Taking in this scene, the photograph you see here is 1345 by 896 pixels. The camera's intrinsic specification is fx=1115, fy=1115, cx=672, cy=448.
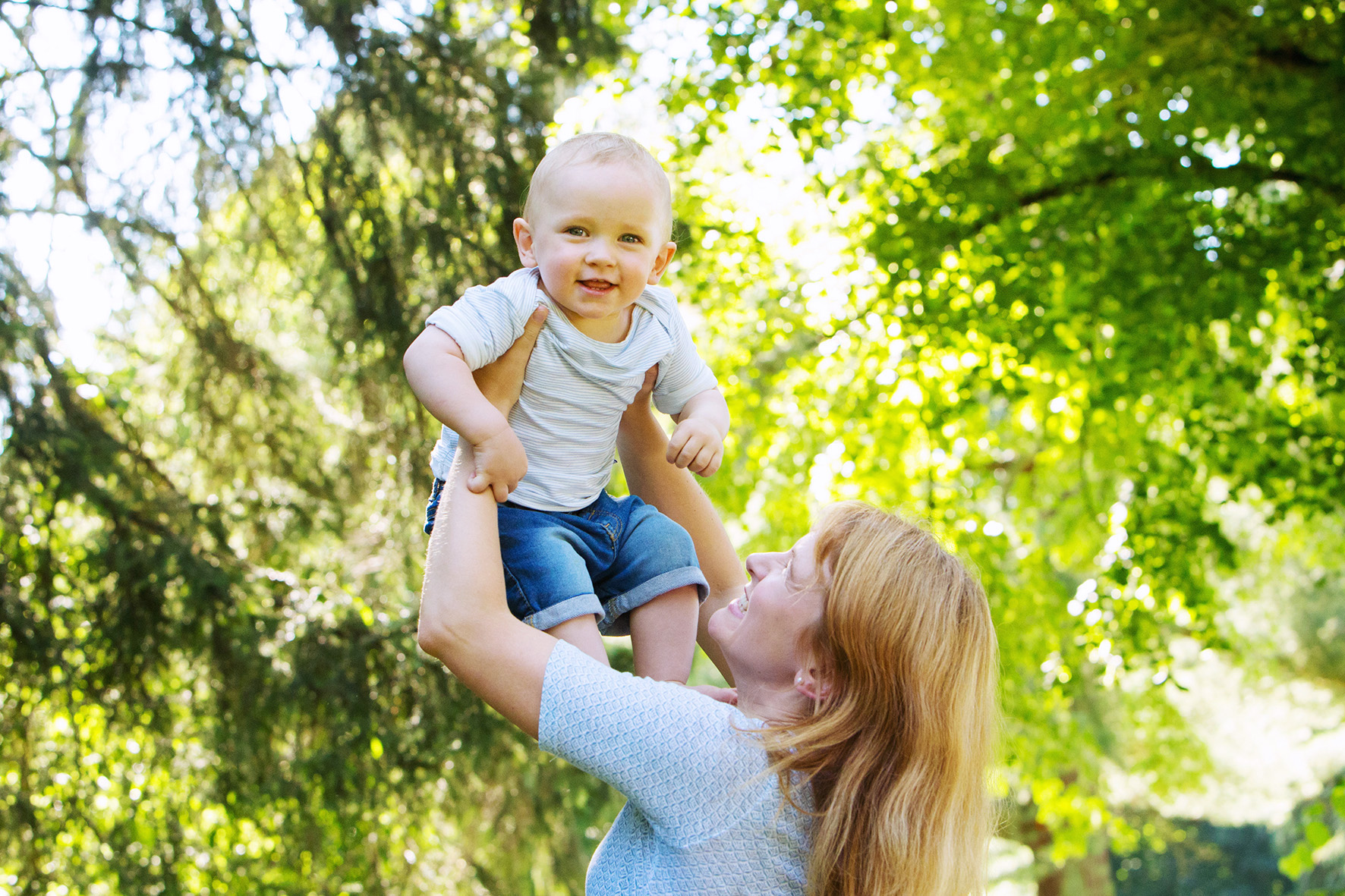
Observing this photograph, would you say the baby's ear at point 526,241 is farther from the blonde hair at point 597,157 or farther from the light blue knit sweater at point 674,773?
the light blue knit sweater at point 674,773

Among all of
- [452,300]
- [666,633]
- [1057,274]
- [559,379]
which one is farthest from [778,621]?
[1057,274]

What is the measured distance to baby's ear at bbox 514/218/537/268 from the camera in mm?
1646

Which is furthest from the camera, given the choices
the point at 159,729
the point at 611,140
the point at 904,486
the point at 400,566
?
the point at 904,486

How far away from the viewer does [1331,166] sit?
5488 mm

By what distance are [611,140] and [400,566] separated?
374cm

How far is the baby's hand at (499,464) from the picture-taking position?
1417 millimetres

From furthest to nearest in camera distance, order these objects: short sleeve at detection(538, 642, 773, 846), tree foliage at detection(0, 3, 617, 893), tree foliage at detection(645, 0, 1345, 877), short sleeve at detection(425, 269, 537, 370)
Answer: tree foliage at detection(645, 0, 1345, 877) < tree foliage at detection(0, 3, 617, 893) < short sleeve at detection(425, 269, 537, 370) < short sleeve at detection(538, 642, 773, 846)

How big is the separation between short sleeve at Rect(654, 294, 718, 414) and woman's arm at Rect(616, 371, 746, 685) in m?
0.02

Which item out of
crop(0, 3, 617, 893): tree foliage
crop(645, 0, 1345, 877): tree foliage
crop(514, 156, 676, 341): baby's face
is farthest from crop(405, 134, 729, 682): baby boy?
crop(645, 0, 1345, 877): tree foliage

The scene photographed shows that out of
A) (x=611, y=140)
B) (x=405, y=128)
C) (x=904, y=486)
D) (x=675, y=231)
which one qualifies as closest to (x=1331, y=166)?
(x=904, y=486)

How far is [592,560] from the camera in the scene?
64.2 inches

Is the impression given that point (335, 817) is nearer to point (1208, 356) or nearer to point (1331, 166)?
point (1208, 356)

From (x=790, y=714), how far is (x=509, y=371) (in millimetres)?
609

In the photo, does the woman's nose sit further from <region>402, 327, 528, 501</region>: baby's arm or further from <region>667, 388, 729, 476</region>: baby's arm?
<region>402, 327, 528, 501</region>: baby's arm
